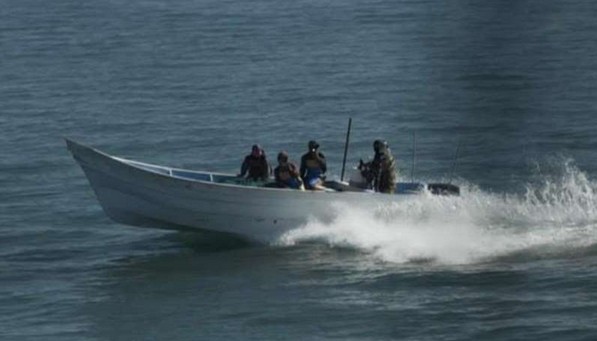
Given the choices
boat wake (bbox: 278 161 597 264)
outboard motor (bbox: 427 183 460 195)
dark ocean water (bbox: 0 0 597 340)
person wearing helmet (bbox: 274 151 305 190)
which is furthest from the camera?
outboard motor (bbox: 427 183 460 195)

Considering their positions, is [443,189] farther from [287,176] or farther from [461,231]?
[287,176]

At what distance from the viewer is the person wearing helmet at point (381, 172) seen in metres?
36.5

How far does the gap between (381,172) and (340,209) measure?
1413 mm

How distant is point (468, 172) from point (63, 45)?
37983mm

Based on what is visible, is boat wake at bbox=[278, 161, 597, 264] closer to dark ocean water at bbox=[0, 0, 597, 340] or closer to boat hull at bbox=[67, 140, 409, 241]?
dark ocean water at bbox=[0, 0, 597, 340]

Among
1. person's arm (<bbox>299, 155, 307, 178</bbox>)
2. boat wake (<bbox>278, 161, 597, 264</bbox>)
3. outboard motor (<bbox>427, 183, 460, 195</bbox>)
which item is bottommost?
boat wake (<bbox>278, 161, 597, 264</bbox>)

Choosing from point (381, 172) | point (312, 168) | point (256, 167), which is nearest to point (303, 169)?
point (312, 168)

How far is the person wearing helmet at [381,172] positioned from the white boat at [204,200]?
38cm

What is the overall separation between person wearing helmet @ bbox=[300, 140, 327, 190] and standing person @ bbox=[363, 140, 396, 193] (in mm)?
1230

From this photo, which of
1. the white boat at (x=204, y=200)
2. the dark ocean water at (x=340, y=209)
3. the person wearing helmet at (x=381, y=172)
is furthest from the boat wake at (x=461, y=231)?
the person wearing helmet at (x=381, y=172)

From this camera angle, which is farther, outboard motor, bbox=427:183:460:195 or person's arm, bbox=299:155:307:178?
outboard motor, bbox=427:183:460:195

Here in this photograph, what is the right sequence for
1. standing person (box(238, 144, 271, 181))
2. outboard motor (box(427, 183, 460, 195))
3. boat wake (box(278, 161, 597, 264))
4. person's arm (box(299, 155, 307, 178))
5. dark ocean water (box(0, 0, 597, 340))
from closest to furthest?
dark ocean water (box(0, 0, 597, 340)) → boat wake (box(278, 161, 597, 264)) → standing person (box(238, 144, 271, 181)) → person's arm (box(299, 155, 307, 178)) → outboard motor (box(427, 183, 460, 195))

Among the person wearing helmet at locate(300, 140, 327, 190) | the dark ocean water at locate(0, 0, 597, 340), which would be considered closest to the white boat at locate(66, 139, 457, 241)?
the dark ocean water at locate(0, 0, 597, 340)

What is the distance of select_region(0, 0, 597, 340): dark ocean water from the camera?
17.4 m
